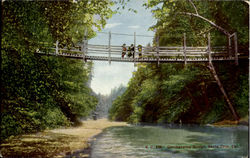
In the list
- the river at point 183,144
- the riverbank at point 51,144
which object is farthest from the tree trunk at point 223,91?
the riverbank at point 51,144

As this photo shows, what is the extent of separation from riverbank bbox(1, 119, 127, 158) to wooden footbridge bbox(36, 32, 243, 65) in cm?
191

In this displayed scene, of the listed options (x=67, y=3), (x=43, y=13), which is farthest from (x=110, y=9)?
(x=43, y=13)

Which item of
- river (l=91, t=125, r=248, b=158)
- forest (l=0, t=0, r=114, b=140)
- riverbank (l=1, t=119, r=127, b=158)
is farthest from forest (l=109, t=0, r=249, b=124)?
forest (l=0, t=0, r=114, b=140)

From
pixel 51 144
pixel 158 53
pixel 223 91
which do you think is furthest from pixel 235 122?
pixel 51 144

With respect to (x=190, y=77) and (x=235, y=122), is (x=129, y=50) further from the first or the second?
(x=235, y=122)

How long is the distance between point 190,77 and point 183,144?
5.86ft

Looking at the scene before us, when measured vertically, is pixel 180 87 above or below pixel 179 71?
below

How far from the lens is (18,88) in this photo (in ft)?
14.0

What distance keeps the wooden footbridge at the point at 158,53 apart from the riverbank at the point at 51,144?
1.91m

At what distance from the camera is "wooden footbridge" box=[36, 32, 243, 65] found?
5281 mm

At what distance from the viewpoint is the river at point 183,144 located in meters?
4.84

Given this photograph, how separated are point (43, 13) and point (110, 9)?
1663 millimetres

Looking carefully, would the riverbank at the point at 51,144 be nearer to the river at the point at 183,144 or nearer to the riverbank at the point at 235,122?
the river at the point at 183,144

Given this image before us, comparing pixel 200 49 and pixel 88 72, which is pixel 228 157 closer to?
pixel 200 49
